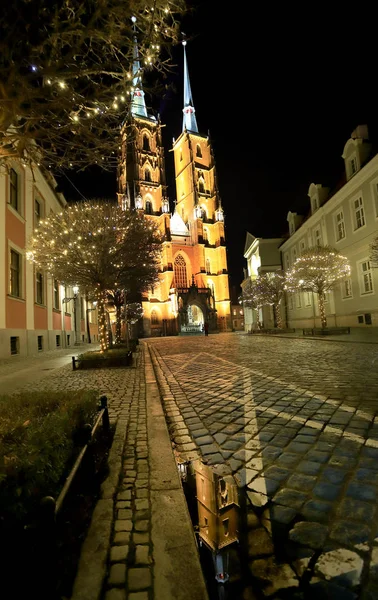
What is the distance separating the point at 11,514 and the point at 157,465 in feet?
5.64

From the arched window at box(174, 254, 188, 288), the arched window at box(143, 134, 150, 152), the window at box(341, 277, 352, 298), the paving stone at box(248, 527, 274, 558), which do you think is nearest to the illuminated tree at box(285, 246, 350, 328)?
the window at box(341, 277, 352, 298)

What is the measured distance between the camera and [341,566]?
174cm

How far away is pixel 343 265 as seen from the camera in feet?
68.7

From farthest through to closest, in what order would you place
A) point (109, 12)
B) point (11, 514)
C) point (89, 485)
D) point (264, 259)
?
point (264, 259) < point (109, 12) < point (89, 485) < point (11, 514)

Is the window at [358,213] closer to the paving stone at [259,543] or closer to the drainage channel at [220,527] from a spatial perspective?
the drainage channel at [220,527]

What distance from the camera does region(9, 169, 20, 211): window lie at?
16.0 meters

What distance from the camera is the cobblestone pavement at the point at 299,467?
5.71 feet

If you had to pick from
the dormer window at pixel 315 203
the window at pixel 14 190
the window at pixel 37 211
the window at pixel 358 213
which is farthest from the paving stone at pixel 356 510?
the dormer window at pixel 315 203

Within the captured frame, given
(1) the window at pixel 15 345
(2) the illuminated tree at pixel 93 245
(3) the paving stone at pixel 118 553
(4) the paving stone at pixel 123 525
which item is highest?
(2) the illuminated tree at pixel 93 245

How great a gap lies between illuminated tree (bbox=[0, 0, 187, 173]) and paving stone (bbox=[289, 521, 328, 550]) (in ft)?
15.1

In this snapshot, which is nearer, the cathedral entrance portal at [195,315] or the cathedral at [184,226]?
the cathedral at [184,226]

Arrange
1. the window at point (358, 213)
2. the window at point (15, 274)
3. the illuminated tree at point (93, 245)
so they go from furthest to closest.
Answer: the window at point (358, 213), the window at point (15, 274), the illuminated tree at point (93, 245)

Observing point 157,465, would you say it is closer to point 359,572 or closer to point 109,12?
point 359,572

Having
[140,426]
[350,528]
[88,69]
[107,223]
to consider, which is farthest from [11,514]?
[107,223]
